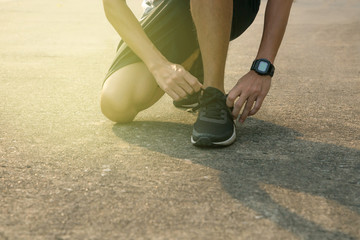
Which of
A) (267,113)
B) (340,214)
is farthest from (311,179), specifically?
(267,113)

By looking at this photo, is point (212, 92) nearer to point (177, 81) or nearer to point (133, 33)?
point (177, 81)

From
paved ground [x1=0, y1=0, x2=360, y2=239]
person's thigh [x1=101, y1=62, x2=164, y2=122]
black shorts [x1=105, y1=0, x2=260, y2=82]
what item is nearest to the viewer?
paved ground [x1=0, y1=0, x2=360, y2=239]

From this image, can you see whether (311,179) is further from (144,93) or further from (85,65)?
(85,65)

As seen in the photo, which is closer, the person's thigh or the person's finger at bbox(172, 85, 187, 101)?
the person's finger at bbox(172, 85, 187, 101)

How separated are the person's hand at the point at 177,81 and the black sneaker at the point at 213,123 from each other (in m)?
0.09

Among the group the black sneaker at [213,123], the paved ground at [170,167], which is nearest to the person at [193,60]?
the black sneaker at [213,123]

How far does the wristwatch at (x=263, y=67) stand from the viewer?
256 centimetres

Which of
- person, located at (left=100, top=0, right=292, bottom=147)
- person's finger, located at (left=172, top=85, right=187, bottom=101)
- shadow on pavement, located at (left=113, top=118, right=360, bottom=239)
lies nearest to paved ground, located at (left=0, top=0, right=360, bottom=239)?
shadow on pavement, located at (left=113, top=118, right=360, bottom=239)

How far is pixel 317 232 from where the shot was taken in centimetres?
167

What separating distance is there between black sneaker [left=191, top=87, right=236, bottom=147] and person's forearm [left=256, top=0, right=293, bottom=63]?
1.08 ft

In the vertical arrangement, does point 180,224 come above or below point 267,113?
above

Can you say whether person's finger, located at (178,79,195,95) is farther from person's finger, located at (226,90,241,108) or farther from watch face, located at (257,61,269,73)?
watch face, located at (257,61,269,73)

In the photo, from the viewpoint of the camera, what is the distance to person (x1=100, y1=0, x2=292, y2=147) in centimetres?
249

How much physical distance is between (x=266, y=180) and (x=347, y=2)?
10.1 m
